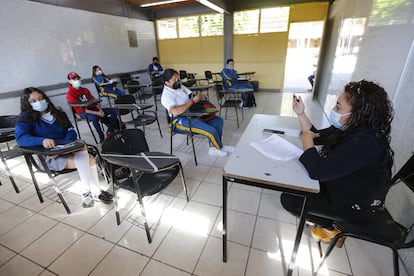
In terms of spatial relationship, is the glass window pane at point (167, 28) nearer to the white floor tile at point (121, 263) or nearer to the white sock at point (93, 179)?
the white sock at point (93, 179)

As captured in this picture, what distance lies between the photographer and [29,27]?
3908mm

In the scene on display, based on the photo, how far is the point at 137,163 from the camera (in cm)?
131

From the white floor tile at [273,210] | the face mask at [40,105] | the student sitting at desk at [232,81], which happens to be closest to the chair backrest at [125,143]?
the face mask at [40,105]

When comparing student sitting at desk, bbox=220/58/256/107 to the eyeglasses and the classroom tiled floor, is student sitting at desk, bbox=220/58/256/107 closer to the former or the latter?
the classroom tiled floor

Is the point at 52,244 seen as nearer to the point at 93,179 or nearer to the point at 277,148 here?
the point at 93,179

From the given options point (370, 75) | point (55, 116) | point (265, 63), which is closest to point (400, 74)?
point (370, 75)

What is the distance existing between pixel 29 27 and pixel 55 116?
350 cm

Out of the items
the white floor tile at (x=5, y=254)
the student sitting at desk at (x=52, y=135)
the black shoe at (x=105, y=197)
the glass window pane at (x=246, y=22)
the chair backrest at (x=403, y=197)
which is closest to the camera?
the chair backrest at (x=403, y=197)

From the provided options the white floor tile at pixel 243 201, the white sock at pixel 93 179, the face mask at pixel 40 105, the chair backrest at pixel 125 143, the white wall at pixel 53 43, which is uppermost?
the white wall at pixel 53 43

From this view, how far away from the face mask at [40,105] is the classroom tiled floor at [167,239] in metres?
0.92

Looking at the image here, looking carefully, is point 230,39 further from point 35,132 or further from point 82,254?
point 82,254

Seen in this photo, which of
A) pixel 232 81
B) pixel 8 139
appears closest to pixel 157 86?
pixel 232 81

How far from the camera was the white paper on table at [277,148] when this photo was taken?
1224mm

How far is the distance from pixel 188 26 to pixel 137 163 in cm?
725
